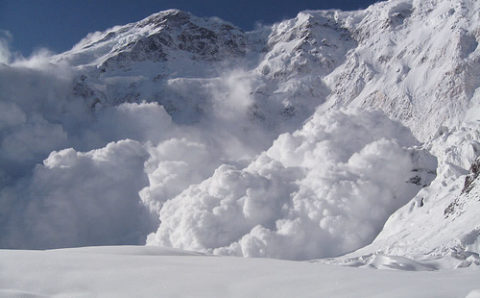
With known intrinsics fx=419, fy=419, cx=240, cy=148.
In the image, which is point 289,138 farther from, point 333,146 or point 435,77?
point 435,77

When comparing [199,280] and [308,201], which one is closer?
[199,280]

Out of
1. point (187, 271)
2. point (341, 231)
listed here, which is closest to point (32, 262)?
point (187, 271)

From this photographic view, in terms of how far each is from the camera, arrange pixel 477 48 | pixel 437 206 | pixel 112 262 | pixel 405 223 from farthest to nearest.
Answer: pixel 477 48 → pixel 405 223 → pixel 437 206 → pixel 112 262

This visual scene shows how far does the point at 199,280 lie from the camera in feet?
28.8

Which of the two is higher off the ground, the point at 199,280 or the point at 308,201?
the point at 308,201

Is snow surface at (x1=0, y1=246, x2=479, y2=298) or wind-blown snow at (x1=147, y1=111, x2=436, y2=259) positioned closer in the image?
snow surface at (x1=0, y1=246, x2=479, y2=298)

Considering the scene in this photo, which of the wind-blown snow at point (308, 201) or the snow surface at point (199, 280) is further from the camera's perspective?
the wind-blown snow at point (308, 201)

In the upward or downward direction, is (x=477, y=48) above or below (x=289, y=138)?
above

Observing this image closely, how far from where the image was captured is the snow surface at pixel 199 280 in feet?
24.9

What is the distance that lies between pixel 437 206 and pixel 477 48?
430 feet

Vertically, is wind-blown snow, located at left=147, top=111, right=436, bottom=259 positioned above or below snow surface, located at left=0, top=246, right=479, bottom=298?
above

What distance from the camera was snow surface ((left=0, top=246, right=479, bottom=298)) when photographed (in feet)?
24.9

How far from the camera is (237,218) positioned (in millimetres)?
146875

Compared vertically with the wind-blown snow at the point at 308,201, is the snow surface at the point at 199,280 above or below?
below
